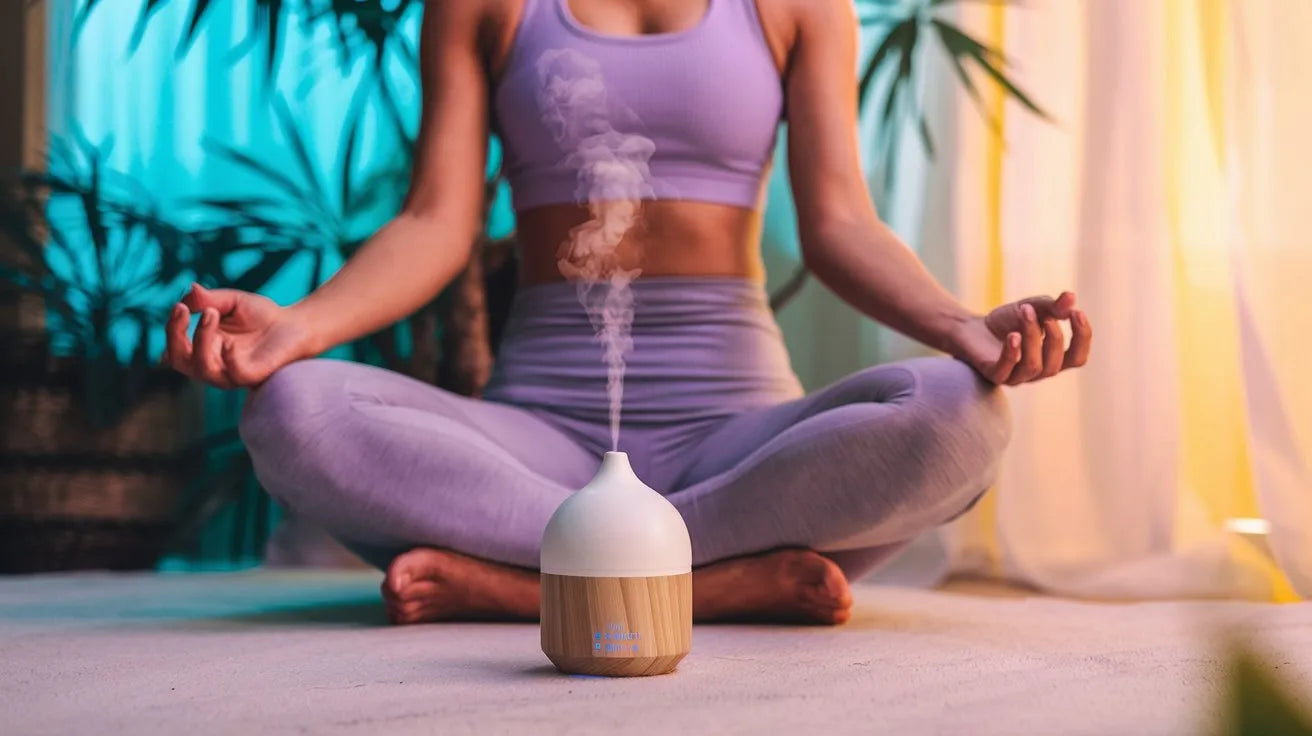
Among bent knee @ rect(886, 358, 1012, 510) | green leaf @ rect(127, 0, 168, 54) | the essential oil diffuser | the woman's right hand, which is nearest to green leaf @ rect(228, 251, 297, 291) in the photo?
green leaf @ rect(127, 0, 168, 54)

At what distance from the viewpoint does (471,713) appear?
78 cm

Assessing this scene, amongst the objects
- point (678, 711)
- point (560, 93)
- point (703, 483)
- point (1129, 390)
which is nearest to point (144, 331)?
point (560, 93)

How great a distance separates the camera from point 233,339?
4.07 ft

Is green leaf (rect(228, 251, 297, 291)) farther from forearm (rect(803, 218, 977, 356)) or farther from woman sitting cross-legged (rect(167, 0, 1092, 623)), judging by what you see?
forearm (rect(803, 218, 977, 356))

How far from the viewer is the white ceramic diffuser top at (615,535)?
2.91 ft

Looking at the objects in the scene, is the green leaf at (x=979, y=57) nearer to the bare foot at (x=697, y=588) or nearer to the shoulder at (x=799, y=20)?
the shoulder at (x=799, y=20)

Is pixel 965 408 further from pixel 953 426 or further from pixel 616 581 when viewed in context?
pixel 616 581

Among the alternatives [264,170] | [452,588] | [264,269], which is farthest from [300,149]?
[452,588]

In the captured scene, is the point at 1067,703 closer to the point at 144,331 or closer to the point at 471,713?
the point at 471,713

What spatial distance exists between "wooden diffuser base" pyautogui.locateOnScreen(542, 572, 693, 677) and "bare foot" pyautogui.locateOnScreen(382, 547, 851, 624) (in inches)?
14.3

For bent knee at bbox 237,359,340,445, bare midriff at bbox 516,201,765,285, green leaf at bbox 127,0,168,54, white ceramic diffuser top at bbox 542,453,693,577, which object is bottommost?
white ceramic diffuser top at bbox 542,453,693,577

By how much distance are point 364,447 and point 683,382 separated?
39 cm

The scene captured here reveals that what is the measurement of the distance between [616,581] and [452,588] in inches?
17.4

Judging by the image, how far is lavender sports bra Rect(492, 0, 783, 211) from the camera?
1497 mm
